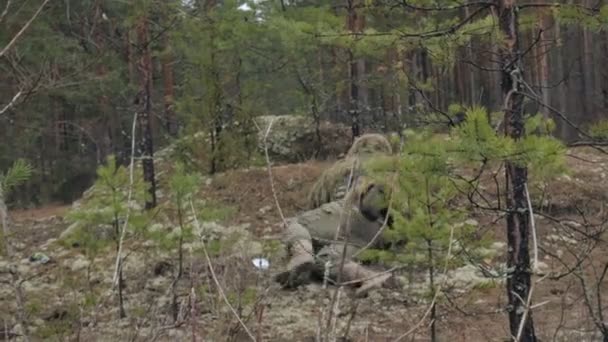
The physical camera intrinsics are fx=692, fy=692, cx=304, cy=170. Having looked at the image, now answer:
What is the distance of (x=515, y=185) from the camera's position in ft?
12.5

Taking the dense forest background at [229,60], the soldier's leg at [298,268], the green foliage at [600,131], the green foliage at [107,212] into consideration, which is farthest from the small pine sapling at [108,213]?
the green foliage at [600,131]

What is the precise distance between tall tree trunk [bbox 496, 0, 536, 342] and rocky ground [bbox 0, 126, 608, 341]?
142 mm

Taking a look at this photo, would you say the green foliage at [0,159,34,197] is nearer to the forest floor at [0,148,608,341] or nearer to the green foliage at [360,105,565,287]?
the forest floor at [0,148,608,341]

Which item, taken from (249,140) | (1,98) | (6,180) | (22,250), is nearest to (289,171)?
(249,140)

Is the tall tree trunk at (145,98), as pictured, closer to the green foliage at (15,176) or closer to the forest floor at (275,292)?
the forest floor at (275,292)

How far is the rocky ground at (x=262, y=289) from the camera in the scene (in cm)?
405

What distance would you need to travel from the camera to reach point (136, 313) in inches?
187

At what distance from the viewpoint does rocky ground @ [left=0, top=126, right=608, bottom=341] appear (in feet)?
13.3

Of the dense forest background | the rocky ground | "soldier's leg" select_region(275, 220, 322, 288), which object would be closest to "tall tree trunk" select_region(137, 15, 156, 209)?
the dense forest background

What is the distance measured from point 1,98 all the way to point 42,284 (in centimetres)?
810

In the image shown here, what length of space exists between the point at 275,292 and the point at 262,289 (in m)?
1.76

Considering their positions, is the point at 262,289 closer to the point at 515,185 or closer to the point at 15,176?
the point at 515,185

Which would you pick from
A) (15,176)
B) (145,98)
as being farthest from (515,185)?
(145,98)

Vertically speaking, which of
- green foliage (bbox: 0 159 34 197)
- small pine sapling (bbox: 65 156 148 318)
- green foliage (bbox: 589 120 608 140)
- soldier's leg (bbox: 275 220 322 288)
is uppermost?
green foliage (bbox: 0 159 34 197)
